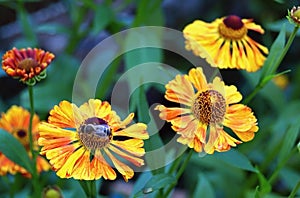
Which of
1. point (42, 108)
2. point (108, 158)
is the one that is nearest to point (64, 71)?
point (42, 108)

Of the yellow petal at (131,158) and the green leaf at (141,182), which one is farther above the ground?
the yellow petal at (131,158)

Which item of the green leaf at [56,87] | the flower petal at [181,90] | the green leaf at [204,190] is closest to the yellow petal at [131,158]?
the flower petal at [181,90]

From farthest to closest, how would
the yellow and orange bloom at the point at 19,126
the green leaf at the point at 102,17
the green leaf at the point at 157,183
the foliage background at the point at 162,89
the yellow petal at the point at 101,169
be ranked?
1. the green leaf at the point at 102,17
2. the foliage background at the point at 162,89
3. the yellow and orange bloom at the point at 19,126
4. the green leaf at the point at 157,183
5. the yellow petal at the point at 101,169

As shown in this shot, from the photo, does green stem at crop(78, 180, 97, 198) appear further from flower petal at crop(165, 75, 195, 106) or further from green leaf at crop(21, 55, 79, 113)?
green leaf at crop(21, 55, 79, 113)

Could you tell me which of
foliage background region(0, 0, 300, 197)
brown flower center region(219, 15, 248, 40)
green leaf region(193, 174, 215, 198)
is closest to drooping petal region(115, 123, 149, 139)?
foliage background region(0, 0, 300, 197)

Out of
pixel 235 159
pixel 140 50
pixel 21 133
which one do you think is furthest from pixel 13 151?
pixel 140 50

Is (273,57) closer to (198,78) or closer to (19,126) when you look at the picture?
(198,78)

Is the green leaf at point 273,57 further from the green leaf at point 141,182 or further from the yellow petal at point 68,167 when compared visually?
the yellow petal at point 68,167
